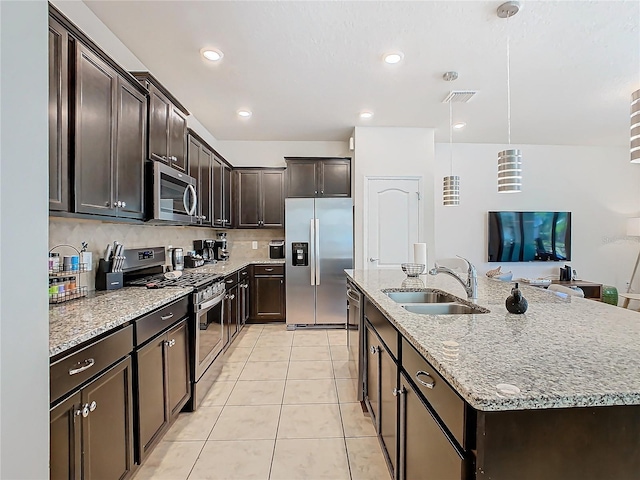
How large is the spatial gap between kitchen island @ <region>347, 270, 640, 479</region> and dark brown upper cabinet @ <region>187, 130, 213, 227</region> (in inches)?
106

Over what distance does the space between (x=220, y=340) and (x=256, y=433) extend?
1.15 metres

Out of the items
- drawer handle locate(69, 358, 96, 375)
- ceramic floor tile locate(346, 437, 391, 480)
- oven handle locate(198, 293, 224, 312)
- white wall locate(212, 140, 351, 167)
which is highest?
white wall locate(212, 140, 351, 167)

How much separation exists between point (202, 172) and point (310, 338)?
7.89 ft

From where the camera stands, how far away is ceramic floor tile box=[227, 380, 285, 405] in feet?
8.29

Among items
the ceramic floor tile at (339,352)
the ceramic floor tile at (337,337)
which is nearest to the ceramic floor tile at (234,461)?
the ceramic floor tile at (339,352)

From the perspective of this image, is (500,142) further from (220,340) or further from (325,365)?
(220,340)

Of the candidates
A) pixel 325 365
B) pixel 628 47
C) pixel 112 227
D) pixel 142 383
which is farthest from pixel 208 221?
pixel 628 47

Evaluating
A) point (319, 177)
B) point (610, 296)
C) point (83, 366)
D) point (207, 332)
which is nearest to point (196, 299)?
point (207, 332)

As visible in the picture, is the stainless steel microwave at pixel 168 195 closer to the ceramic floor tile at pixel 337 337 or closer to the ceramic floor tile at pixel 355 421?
the ceramic floor tile at pixel 355 421

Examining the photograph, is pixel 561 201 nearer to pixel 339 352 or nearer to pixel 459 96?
pixel 459 96

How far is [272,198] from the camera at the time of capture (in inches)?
195

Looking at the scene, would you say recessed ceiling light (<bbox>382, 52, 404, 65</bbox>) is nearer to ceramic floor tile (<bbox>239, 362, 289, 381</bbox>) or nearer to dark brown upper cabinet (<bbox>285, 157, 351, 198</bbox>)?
dark brown upper cabinet (<bbox>285, 157, 351, 198</bbox>)

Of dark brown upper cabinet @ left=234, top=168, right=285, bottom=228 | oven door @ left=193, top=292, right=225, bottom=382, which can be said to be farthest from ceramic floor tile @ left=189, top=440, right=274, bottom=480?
dark brown upper cabinet @ left=234, top=168, right=285, bottom=228

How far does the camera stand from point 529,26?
226cm
